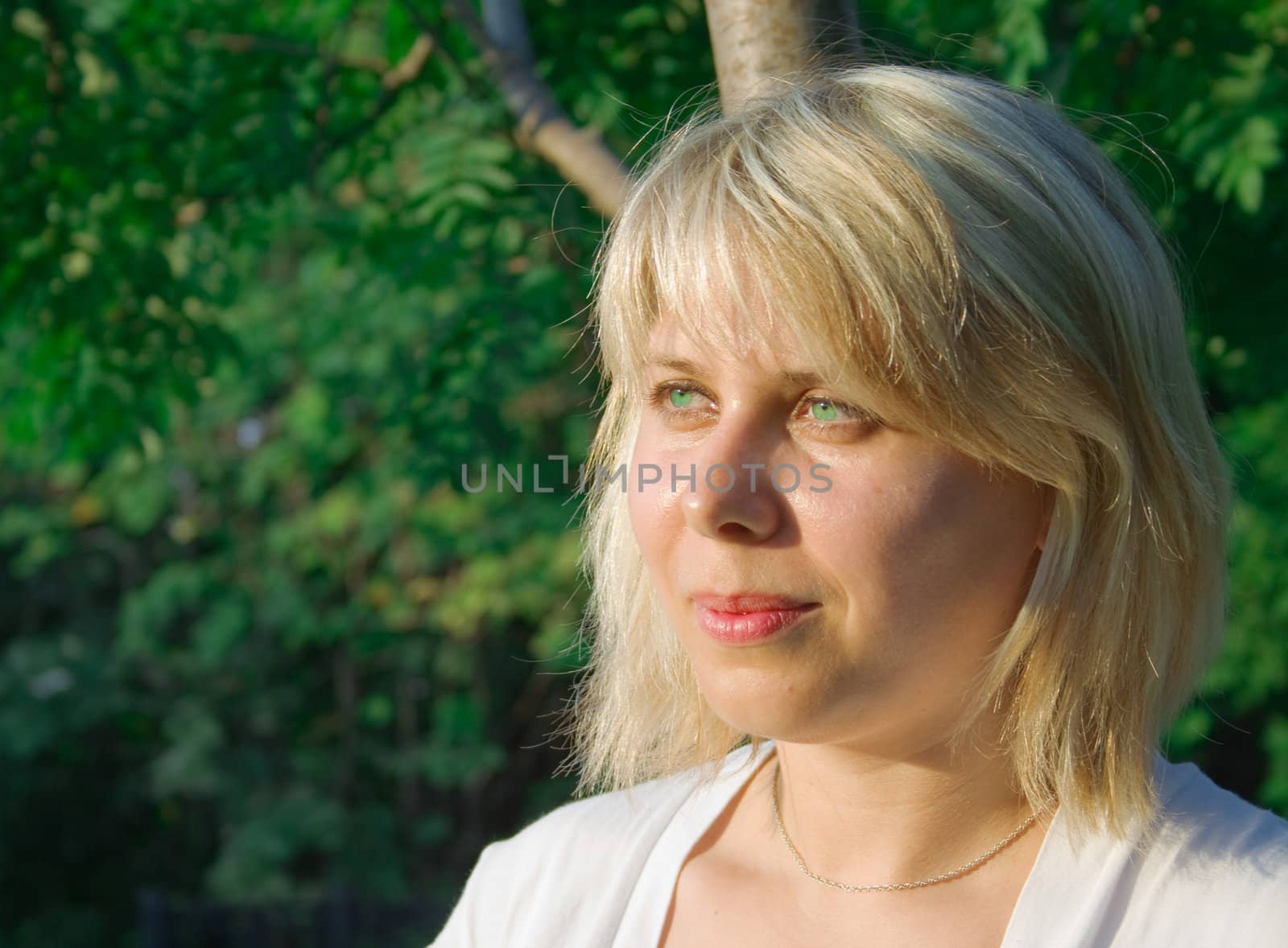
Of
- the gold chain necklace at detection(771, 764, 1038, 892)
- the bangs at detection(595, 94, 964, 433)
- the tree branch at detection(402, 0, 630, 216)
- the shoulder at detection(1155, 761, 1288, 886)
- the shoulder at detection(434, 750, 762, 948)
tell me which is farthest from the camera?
the tree branch at detection(402, 0, 630, 216)

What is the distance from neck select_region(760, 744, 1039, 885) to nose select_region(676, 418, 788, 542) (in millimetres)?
324

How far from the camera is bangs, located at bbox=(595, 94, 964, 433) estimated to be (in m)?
1.17

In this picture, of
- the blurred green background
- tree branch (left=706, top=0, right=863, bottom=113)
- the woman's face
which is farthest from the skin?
the blurred green background

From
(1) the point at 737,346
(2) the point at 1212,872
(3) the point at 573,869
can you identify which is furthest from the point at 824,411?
(3) the point at 573,869

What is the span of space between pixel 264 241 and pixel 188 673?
4.83m

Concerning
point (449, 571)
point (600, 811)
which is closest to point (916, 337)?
point (600, 811)

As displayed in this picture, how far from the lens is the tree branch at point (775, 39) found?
1609 millimetres

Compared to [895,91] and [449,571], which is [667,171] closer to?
[895,91]

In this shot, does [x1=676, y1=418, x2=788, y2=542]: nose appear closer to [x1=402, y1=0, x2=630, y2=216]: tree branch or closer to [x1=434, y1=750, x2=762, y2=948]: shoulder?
[x1=434, y1=750, x2=762, y2=948]: shoulder

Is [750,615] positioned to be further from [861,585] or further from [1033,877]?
[1033,877]

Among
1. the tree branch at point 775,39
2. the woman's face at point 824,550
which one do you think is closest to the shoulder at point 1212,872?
the woman's face at point 824,550

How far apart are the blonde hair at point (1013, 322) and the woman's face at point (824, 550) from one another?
0.11 feet

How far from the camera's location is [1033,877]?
132 centimetres

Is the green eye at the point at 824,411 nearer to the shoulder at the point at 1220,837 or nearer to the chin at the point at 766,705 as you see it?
the chin at the point at 766,705
